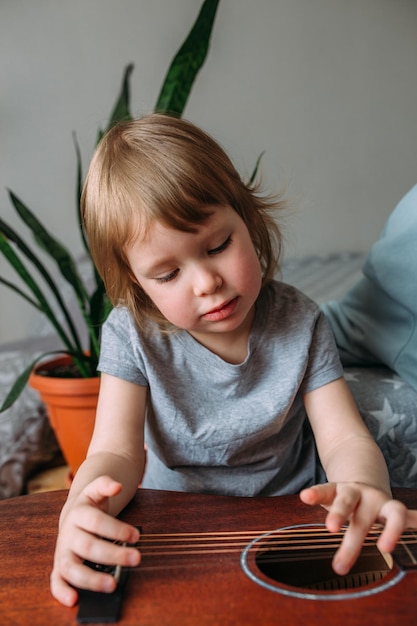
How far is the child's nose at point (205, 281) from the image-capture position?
73cm

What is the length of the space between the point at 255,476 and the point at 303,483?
84 mm

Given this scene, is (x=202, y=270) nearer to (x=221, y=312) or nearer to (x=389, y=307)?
(x=221, y=312)

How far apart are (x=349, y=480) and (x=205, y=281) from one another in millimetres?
296

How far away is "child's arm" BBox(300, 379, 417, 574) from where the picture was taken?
57 cm

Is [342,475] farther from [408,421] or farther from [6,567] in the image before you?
[6,567]

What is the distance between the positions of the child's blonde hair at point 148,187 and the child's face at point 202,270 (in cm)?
2

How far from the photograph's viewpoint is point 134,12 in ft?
7.72

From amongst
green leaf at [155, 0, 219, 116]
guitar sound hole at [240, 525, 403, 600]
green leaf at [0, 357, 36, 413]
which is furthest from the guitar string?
green leaf at [155, 0, 219, 116]

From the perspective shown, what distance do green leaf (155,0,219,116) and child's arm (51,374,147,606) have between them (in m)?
0.60

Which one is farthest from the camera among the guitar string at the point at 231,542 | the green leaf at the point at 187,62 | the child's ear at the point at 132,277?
the green leaf at the point at 187,62

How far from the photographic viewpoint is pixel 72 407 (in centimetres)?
137

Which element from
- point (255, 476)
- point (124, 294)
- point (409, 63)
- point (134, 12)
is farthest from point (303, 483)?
point (134, 12)

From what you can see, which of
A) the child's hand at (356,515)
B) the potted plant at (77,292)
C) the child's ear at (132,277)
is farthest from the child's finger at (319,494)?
the potted plant at (77,292)

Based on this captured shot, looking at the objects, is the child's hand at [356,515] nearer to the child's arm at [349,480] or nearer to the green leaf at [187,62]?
the child's arm at [349,480]
